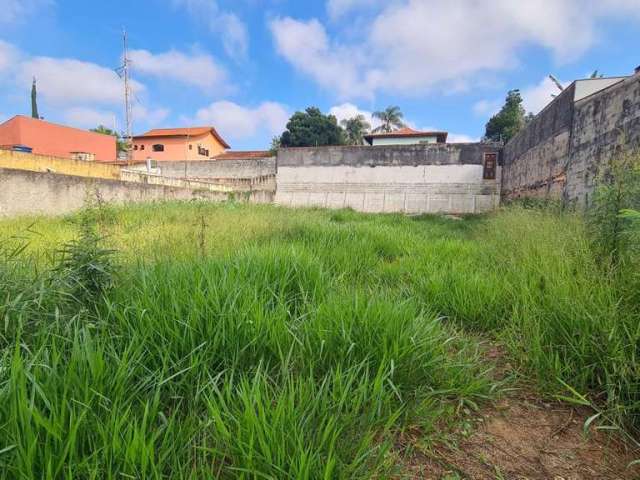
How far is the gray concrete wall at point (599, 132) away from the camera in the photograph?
15.3 ft

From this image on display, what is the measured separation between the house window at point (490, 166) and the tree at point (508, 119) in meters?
15.2

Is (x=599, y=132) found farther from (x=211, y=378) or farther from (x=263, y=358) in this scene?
(x=211, y=378)

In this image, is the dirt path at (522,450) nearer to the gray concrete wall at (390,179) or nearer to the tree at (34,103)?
the gray concrete wall at (390,179)

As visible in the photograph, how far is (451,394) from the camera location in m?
1.48

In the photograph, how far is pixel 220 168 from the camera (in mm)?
18281

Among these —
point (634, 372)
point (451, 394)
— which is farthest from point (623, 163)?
point (451, 394)

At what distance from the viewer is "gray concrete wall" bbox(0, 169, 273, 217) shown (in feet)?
21.4

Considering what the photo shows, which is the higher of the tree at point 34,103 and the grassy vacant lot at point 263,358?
the tree at point 34,103

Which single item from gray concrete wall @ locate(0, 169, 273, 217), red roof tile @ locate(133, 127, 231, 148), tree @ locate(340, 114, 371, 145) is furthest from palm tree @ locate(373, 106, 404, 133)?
gray concrete wall @ locate(0, 169, 273, 217)

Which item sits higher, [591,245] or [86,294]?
[591,245]

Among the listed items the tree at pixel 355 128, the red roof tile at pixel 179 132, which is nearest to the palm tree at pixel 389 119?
the tree at pixel 355 128

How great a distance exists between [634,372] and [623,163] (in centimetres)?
189

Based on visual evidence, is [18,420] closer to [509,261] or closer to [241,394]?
[241,394]

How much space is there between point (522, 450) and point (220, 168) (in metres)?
18.8
